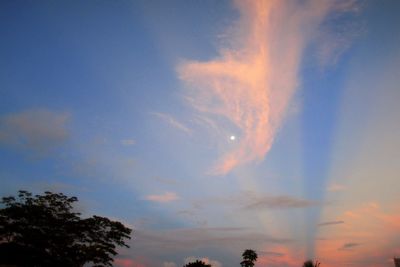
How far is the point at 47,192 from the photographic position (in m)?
52.5

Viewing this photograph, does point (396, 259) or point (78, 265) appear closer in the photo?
point (78, 265)

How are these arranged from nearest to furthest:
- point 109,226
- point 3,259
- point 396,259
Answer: point 3,259
point 109,226
point 396,259

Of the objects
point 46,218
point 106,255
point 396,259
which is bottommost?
point 106,255

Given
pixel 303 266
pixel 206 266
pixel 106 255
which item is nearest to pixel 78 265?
pixel 106 255

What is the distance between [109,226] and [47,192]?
35.6 ft

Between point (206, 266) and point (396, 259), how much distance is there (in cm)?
6809

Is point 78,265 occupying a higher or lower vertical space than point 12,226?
lower

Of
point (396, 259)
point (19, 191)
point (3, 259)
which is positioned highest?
point (396, 259)

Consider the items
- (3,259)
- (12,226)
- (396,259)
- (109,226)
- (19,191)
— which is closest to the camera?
(3,259)

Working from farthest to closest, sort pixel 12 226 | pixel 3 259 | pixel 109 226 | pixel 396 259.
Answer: pixel 396 259 < pixel 109 226 < pixel 12 226 < pixel 3 259

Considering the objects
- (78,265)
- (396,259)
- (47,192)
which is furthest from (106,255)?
(396,259)

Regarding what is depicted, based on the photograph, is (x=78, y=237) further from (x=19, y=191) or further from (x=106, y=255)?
(x=19, y=191)

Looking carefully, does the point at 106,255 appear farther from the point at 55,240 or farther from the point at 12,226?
the point at 12,226

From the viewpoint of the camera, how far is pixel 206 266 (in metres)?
57.1
